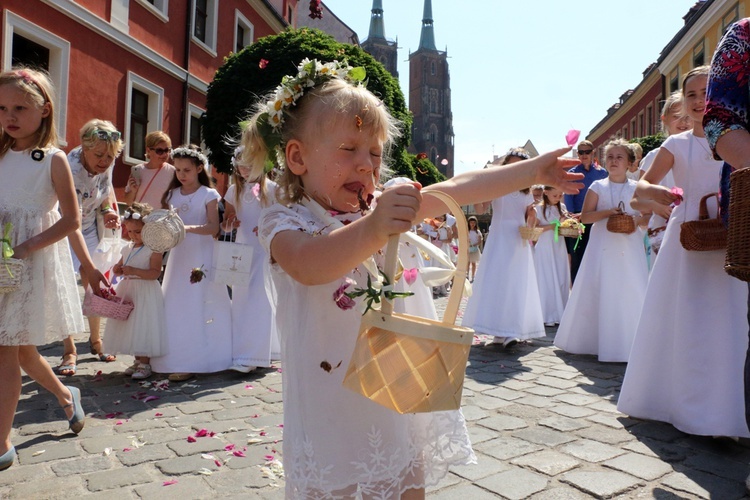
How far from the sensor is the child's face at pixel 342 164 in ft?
5.60

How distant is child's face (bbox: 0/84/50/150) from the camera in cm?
297

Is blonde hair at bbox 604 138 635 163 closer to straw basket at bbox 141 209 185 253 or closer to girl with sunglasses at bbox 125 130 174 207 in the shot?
straw basket at bbox 141 209 185 253

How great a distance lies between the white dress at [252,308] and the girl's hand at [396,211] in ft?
12.6

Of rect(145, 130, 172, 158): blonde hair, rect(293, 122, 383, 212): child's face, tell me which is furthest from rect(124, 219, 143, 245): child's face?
rect(293, 122, 383, 212): child's face

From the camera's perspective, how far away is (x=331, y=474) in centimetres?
166

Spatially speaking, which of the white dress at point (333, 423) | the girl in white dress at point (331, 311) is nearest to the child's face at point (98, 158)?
the girl in white dress at point (331, 311)

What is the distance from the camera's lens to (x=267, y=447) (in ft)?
10.9

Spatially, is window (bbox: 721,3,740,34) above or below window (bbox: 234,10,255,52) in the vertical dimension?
above

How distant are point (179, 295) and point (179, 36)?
50.5 ft

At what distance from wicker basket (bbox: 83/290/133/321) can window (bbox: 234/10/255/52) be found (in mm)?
19239

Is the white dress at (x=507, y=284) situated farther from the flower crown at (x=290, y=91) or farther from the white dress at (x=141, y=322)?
the flower crown at (x=290, y=91)

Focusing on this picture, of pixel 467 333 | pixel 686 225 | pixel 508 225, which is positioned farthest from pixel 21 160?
pixel 508 225

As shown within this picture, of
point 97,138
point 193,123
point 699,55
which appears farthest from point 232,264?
point 699,55

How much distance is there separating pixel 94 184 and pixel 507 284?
170 inches
